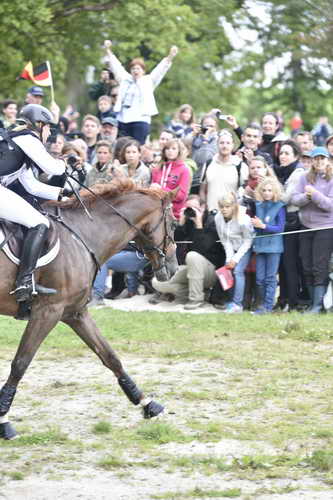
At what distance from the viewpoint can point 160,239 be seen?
8.93 metres

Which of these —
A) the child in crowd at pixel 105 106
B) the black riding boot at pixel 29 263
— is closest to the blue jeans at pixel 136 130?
the child in crowd at pixel 105 106

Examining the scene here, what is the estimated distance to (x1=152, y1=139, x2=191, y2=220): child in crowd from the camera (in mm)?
13805

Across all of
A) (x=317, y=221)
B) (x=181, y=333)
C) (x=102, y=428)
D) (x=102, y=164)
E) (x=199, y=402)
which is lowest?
(x=181, y=333)

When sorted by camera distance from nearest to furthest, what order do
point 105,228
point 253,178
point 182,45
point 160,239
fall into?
point 105,228
point 160,239
point 253,178
point 182,45

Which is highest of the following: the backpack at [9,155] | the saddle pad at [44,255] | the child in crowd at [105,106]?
the backpack at [9,155]

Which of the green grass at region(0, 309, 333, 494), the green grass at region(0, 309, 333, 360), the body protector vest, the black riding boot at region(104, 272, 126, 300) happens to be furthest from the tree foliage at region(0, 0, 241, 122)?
the body protector vest

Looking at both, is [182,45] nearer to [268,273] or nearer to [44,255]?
[268,273]

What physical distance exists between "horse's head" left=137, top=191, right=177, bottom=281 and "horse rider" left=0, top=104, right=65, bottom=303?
1.25 meters

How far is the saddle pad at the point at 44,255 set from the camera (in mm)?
7730

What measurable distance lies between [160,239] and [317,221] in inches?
187

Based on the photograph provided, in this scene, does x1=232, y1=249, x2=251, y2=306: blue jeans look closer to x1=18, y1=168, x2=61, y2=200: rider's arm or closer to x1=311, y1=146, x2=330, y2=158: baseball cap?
x1=311, y1=146, x2=330, y2=158: baseball cap

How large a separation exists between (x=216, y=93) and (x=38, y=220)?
2484cm

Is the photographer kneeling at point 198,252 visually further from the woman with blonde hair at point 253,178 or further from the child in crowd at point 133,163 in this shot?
the child in crowd at point 133,163

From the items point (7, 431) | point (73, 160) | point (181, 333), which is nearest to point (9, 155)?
point (73, 160)
